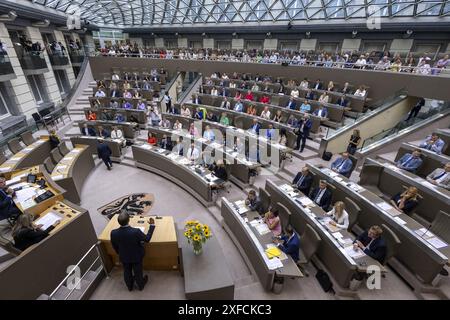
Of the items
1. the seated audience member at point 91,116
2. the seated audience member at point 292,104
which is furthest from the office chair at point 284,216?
the seated audience member at point 91,116

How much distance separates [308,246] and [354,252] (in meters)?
0.93

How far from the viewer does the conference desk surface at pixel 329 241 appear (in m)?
4.84

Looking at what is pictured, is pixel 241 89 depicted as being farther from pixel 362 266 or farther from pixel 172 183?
pixel 362 266

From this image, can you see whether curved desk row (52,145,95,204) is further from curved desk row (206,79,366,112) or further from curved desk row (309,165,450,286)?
curved desk row (206,79,366,112)

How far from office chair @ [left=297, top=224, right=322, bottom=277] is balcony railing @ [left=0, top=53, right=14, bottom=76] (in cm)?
1682

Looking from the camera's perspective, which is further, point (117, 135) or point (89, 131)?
point (89, 131)

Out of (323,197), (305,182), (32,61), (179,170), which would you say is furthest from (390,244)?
(32,61)

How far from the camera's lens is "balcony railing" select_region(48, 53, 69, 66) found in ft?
59.0

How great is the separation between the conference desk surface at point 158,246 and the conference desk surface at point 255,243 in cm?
182

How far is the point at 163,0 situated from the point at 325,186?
26.6m

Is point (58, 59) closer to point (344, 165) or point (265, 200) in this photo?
point (265, 200)

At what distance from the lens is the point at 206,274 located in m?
4.53

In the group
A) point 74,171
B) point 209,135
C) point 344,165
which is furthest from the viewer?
point 209,135

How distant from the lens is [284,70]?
1606 cm
